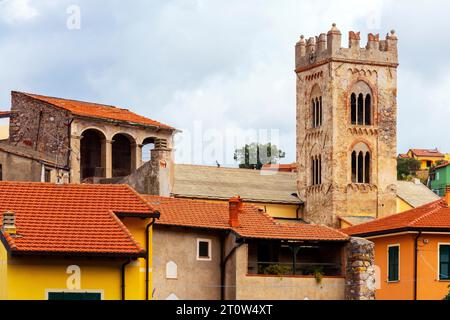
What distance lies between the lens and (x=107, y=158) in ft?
259

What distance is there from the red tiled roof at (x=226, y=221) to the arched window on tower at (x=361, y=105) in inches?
1531

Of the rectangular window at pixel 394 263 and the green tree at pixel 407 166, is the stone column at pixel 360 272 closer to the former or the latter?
the rectangular window at pixel 394 263

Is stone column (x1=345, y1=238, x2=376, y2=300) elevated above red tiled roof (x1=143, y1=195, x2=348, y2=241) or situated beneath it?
situated beneath

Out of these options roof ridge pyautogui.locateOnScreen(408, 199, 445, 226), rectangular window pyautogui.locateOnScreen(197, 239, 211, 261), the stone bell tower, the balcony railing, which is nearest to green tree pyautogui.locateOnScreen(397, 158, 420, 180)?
the stone bell tower

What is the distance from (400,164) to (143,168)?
310 feet

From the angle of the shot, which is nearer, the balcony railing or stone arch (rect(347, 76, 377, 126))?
the balcony railing

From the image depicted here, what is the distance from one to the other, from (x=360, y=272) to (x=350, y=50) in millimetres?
42368

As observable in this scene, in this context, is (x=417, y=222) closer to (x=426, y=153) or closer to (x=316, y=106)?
(x=316, y=106)

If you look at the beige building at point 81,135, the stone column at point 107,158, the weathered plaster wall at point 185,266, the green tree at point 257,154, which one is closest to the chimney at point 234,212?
the weathered plaster wall at point 185,266

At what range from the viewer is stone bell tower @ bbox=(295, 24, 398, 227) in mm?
93125

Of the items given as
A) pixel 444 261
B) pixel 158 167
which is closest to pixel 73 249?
pixel 444 261

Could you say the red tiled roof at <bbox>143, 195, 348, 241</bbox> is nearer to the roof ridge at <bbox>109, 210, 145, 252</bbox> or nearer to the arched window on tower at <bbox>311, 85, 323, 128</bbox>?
the roof ridge at <bbox>109, 210, 145, 252</bbox>

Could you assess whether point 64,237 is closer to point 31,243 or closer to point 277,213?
point 31,243

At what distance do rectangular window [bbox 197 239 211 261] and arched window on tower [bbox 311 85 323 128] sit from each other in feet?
143
